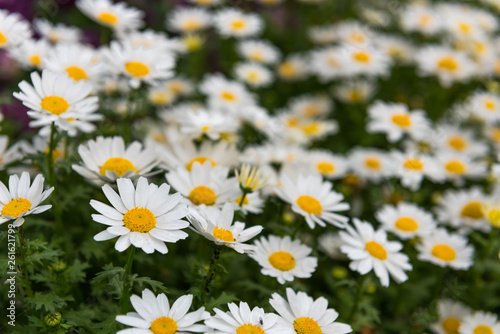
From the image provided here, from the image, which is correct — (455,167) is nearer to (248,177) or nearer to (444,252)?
(444,252)

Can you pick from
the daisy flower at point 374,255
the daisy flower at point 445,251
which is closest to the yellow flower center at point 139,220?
the daisy flower at point 374,255

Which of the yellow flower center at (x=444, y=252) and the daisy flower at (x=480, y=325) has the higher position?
the yellow flower center at (x=444, y=252)

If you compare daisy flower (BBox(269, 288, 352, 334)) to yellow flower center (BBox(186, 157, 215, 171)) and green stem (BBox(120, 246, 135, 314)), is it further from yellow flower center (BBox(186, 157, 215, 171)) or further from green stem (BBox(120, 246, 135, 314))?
yellow flower center (BBox(186, 157, 215, 171))

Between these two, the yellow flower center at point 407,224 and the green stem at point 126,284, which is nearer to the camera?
the green stem at point 126,284

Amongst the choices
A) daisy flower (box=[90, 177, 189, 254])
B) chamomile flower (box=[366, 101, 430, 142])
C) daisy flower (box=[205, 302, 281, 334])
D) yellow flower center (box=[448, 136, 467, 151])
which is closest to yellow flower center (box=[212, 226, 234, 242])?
daisy flower (box=[90, 177, 189, 254])

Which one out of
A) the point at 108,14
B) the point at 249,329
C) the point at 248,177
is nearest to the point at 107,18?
the point at 108,14

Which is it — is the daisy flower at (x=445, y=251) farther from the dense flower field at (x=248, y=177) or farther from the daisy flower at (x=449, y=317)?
the daisy flower at (x=449, y=317)
